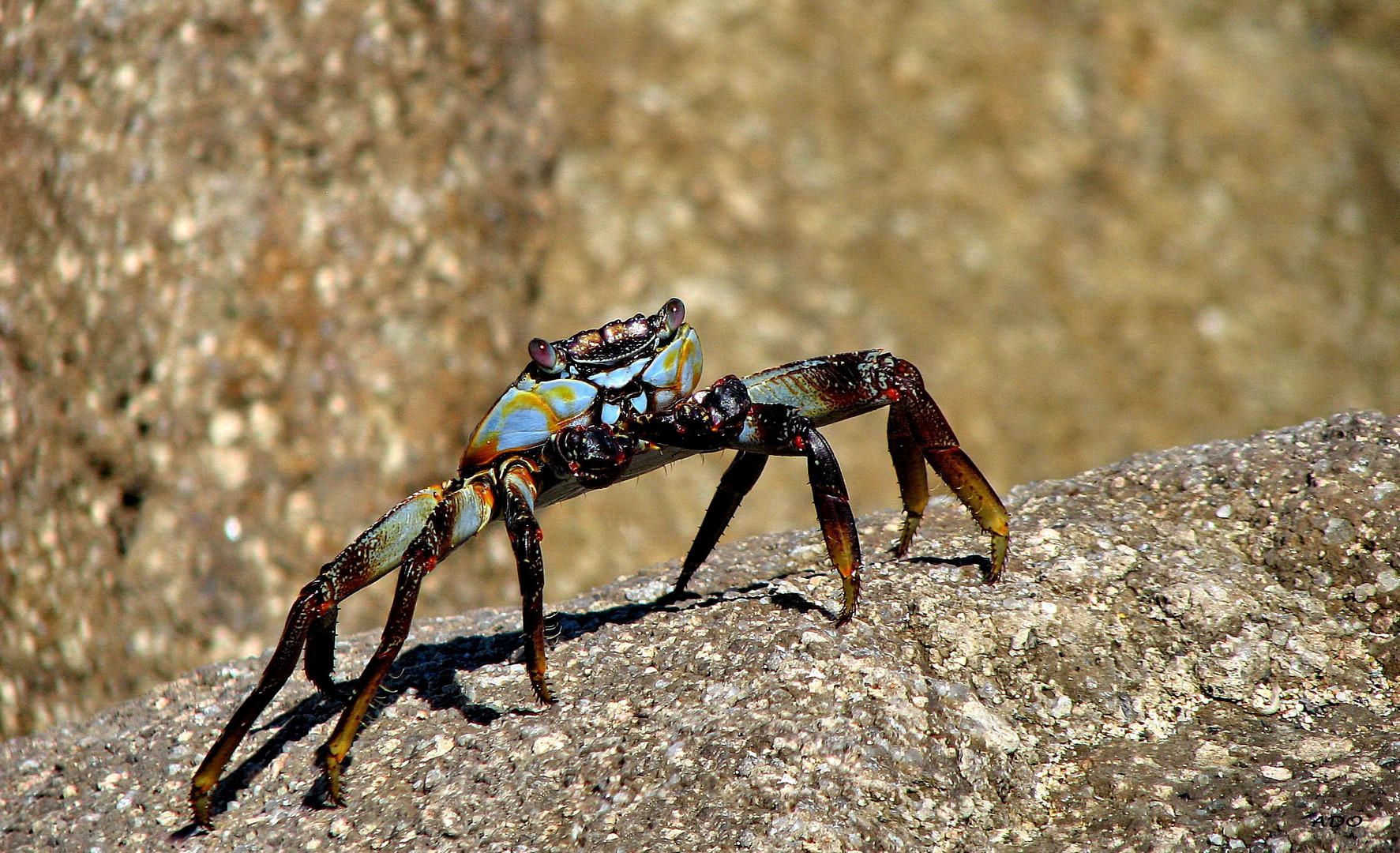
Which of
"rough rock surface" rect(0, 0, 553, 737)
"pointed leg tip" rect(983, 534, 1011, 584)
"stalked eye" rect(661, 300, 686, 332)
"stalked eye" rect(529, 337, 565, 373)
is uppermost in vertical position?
"rough rock surface" rect(0, 0, 553, 737)

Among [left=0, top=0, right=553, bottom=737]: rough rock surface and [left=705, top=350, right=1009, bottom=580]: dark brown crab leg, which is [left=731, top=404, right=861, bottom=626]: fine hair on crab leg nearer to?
[left=705, top=350, right=1009, bottom=580]: dark brown crab leg

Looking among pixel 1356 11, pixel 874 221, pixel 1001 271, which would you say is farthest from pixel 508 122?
pixel 1356 11

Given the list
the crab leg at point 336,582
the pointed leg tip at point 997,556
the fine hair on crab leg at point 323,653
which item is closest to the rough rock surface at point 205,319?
the fine hair on crab leg at point 323,653

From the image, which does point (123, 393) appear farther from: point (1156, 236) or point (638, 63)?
point (1156, 236)

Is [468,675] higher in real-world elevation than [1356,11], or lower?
lower

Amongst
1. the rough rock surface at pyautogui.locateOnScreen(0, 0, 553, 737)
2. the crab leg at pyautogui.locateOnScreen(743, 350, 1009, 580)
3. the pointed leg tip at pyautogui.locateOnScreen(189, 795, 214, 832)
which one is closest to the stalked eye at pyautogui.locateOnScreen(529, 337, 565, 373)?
the crab leg at pyautogui.locateOnScreen(743, 350, 1009, 580)

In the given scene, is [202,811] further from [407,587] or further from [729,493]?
[729,493]

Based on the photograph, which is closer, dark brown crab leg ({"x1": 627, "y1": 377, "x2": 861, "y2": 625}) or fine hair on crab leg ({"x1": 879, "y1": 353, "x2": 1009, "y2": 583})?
dark brown crab leg ({"x1": 627, "y1": 377, "x2": 861, "y2": 625})

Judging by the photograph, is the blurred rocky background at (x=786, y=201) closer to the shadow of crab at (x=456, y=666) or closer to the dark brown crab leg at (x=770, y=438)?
the shadow of crab at (x=456, y=666)
